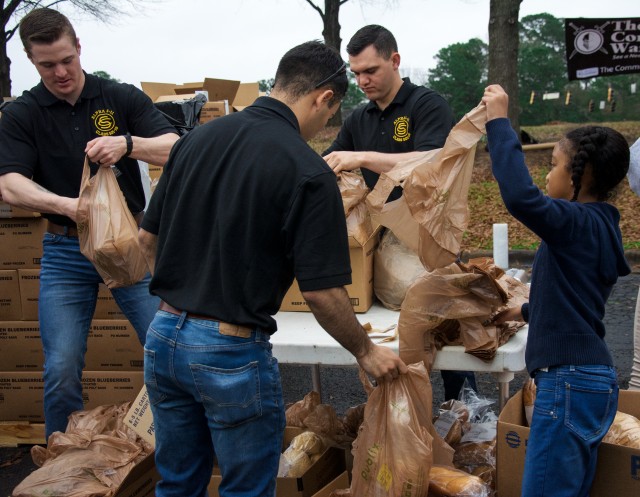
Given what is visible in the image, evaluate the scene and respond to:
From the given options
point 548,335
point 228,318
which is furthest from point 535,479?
point 228,318

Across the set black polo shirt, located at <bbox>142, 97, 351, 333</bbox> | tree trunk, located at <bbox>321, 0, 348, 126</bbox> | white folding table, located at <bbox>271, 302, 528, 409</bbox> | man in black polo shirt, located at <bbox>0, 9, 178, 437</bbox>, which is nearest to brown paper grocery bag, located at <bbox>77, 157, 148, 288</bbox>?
man in black polo shirt, located at <bbox>0, 9, 178, 437</bbox>

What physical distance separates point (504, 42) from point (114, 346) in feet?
27.0

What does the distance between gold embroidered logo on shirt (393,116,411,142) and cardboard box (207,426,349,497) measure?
4.79ft

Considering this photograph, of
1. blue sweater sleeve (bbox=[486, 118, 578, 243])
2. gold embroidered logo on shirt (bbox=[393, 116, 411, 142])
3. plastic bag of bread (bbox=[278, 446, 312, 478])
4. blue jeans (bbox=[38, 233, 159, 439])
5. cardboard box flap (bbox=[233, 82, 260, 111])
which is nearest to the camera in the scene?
blue sweater sleeve (bbox=[486, 118, 578, 243])

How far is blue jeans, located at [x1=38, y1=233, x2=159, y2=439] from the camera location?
2973mm

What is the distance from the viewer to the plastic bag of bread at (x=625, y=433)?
2.35 m

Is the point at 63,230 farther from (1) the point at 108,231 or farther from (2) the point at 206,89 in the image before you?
(2) the point at 206,89

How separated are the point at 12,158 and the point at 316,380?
1729 millimetres

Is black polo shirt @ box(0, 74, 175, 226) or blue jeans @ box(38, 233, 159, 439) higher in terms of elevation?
black polo shirt @ box(0, 74, 175, 226)

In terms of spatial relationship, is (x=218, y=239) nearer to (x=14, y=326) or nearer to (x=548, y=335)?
(x=548, y=335)

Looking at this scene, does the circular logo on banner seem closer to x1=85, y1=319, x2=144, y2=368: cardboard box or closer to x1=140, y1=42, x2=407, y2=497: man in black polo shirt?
x1=85, y1=319, x2=144, y2=368: cardboard box

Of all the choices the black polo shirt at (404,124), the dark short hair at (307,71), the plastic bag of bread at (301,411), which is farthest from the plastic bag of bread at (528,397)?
the dark short hair at (307,71)

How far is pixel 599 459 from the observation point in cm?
227

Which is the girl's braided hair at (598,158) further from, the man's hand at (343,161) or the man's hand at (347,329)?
the man's hand at (343,161)
